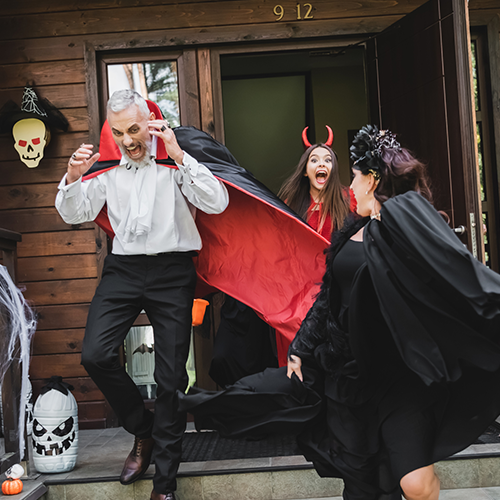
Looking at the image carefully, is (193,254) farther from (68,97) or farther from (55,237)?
(68,97)

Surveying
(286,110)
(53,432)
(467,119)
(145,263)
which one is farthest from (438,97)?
(286,110)

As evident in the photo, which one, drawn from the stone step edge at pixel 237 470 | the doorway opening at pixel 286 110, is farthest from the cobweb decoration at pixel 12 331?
the doorway opening at pixel 286 110

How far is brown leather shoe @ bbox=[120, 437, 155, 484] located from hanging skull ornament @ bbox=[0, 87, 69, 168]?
82.5 inches

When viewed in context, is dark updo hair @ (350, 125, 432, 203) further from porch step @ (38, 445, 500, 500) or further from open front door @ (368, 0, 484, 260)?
porch step @ (38, 445, 500, 500)

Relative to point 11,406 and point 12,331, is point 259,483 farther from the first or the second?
point 12,331

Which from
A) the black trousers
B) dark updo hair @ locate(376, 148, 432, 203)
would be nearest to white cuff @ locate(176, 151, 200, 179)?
the black trousers

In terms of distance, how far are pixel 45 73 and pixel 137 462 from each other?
2.69 meters

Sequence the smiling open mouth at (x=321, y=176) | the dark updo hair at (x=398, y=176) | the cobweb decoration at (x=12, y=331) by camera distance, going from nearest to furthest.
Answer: the dark updo hair at (x=398, y=176) → the cobweb decoration at (x=12, y=331) → the smiling open mouth at (x=321, y=176)

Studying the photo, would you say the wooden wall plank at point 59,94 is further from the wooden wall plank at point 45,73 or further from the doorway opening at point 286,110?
the doorway opening at point 286,110

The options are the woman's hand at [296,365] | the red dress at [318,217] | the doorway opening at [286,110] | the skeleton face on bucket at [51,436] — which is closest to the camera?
the woman's hand at [296,365]

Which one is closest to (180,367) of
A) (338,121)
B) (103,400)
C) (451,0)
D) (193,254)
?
(193,254)

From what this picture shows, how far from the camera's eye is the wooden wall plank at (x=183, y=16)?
4.01 metres

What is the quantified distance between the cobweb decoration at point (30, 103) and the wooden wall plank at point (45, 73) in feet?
0.52

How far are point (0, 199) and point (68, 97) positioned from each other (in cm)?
85
